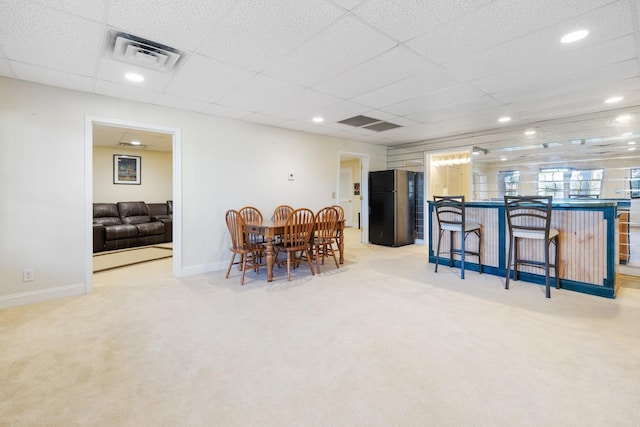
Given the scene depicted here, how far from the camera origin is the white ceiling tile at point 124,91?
3154 mm

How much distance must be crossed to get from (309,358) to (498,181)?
499cm

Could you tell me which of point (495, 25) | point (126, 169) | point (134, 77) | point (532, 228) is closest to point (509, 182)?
point (532, 228)

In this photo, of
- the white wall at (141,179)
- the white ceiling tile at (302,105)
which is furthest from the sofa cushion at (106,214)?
the white ceiling tile at (302,105)

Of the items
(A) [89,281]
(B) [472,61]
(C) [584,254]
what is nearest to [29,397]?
(A) [89,281]

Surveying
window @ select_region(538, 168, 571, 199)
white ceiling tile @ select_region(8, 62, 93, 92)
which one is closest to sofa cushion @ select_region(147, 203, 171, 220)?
white ceiling tile @ select_region(8, 62, 93, 92)

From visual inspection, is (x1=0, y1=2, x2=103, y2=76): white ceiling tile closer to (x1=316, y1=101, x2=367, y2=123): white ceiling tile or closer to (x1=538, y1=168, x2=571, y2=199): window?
(x1=316, y1=101, x2=367, y2=123): white ceiling tile

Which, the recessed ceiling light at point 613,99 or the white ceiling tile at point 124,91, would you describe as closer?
the white ceiling tile at point 124,91

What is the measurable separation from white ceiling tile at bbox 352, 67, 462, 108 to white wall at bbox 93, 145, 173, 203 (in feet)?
19.3

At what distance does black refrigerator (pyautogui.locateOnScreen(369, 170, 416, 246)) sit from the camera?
6.14 metres

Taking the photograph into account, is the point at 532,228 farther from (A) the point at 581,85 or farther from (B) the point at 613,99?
(B) the point at 613,99

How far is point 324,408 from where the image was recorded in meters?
1.52

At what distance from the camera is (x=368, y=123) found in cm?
488

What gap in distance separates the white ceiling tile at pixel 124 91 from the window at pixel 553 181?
18.9ft

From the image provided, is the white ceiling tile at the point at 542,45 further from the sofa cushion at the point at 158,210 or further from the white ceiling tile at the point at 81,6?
the sofa cushion at the point at 158,210
